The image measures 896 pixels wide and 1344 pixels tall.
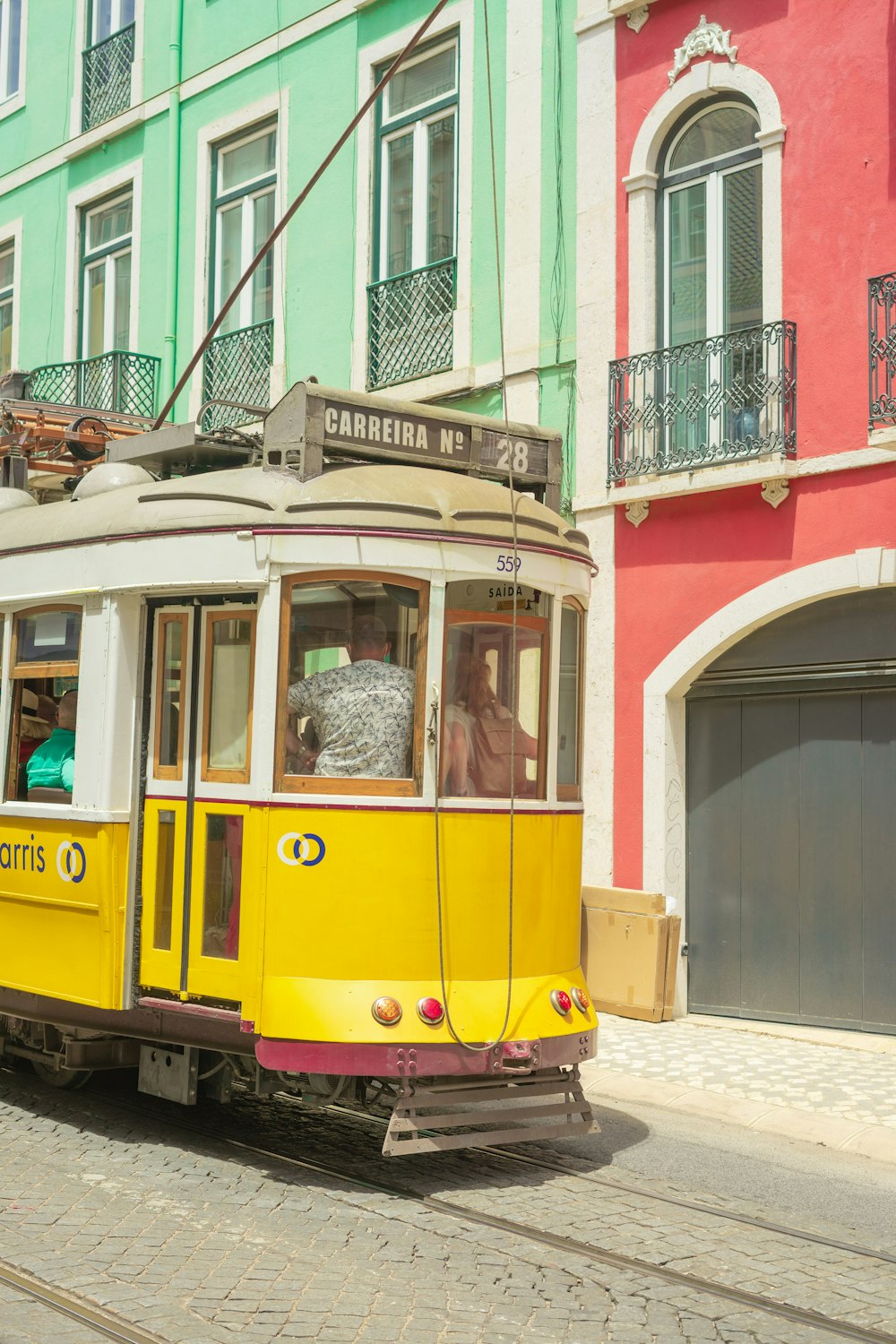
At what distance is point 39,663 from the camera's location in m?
8.13

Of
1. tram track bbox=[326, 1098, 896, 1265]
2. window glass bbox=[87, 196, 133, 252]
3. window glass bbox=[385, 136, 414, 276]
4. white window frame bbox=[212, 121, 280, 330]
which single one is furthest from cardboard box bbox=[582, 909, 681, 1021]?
window glass bbox=[87, 196, 133, 252]

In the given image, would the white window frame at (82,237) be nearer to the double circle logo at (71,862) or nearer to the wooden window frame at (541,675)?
the double circle logo at (71,862)

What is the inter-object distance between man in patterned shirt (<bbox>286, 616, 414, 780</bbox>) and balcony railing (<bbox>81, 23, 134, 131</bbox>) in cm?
1370

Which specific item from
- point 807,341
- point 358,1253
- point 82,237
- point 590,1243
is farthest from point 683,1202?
point 82,237

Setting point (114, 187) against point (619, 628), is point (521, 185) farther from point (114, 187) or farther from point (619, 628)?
point (114, 187)

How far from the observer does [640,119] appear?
508 inches

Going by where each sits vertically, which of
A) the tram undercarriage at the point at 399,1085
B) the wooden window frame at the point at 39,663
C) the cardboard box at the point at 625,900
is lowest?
the tram undercarriage at the point at 399,1085

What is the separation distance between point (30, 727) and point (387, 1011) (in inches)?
103

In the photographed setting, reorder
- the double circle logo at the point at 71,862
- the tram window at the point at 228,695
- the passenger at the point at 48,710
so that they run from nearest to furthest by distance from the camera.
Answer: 1. the tram window at the point at 228,695
2. the double circle logo at the point at 71,862
3. the passenger at the point at 48,710

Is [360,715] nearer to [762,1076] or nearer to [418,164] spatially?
[762,1076]

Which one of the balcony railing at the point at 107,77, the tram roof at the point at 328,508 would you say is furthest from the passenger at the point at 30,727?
the balcony railing at the point at 107,77

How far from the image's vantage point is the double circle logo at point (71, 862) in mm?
7684

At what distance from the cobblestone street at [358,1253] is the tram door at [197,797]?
2.76ft

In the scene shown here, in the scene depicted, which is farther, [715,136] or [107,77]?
[107,77]
